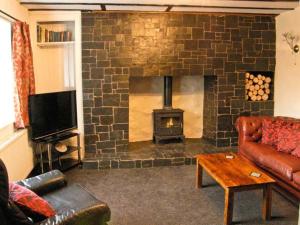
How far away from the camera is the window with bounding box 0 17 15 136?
343 centimetres

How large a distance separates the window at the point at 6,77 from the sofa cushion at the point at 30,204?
1.66 m

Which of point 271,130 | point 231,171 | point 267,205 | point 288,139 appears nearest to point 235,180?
point 231,171

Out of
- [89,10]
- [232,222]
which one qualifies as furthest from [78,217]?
[89,10]

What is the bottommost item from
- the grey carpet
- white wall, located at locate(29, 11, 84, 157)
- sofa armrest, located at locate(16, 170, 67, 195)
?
the grey carpet

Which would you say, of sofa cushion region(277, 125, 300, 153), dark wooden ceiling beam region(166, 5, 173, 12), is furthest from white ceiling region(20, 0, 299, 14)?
sofa cushion region(277, 125, 300, 153)

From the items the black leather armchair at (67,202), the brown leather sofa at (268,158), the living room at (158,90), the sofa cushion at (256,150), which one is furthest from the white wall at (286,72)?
the black leather armchair at (67,202)

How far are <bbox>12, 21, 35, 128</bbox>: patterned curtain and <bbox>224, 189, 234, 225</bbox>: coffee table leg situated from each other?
2.61 m

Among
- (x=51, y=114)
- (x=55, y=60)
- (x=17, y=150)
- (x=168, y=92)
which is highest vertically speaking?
(x=55, y=60)

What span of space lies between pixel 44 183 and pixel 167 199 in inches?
54.6

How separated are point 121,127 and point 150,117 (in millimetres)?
797

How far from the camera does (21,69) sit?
3578 millimetres

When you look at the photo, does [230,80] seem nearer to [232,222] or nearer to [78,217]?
[232,222]

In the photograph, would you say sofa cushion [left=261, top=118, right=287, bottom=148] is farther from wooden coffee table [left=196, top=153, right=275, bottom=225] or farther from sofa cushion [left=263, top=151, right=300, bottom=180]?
wooden coffee table [left=196, top=153, right=275, bottom=225]

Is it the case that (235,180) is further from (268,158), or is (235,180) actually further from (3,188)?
(3,188)
